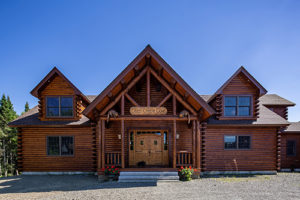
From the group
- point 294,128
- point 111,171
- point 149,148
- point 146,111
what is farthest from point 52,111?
point 294,128

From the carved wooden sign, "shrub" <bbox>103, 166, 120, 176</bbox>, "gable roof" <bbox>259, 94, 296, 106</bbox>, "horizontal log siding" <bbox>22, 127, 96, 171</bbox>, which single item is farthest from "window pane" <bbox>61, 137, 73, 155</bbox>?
"gable roof" <bbox>259, 94, 296, 106</bbox>

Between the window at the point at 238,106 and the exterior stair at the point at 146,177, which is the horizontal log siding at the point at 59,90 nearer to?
the exterior stair at the point at 146,177

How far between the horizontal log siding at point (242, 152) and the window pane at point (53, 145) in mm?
10732

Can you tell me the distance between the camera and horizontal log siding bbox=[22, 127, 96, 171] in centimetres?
1041

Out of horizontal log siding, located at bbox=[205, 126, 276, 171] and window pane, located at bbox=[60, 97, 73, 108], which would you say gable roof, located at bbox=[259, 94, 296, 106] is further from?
window pane, located at bbox=[60, 97, 73, 108]

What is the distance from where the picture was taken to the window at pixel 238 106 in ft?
34.6

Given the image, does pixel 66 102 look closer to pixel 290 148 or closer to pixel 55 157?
pixel 55 157

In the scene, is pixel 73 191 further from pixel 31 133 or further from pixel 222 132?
pixel 222 132

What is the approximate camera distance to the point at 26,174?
1034 cm

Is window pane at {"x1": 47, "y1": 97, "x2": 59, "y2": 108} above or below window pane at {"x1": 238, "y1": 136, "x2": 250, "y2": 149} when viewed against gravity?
above

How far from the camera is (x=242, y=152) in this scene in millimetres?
10469

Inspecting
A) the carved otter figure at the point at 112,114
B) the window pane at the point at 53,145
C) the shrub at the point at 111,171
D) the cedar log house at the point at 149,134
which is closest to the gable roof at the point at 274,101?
the cedar log house at the point at 149,134

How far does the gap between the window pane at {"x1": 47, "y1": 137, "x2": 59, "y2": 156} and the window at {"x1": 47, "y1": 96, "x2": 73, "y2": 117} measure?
1.74m

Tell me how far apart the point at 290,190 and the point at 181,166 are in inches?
204
